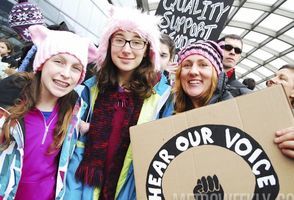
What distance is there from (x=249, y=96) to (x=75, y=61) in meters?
0.80

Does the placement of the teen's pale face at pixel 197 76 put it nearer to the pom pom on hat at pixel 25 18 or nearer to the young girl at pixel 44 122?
the young girl at pixel 44 122

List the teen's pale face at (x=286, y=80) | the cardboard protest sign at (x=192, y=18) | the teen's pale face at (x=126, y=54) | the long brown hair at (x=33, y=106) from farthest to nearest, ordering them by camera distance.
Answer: the cardboard protest sign at (x=192, y=18) < the teen's pale face at (x=286, y=80) < the teen's pale face at (x=126, y=54) < the long brown hair at (x=33, y=106)

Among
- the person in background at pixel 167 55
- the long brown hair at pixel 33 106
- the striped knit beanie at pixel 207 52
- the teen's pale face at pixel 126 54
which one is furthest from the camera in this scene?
the person in background at pixel 167 55

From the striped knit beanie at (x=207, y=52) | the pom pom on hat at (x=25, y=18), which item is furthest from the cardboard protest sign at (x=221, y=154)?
the pom pom on hat at (x=25, y=18)

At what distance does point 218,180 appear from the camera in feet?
3.10

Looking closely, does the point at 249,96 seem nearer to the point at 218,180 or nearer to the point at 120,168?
the point at 218,180

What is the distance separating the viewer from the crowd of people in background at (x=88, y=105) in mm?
1304

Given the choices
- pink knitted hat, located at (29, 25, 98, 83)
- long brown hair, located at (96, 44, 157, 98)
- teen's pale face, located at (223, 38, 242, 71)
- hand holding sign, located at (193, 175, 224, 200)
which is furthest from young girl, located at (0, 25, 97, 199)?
teen's pale face, located at (223, 38, 242, 71)

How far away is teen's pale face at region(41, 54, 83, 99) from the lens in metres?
1.36

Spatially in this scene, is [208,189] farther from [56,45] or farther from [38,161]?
[56,45]

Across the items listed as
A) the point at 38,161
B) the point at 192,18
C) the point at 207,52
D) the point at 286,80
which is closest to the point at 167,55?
the point at 192,18

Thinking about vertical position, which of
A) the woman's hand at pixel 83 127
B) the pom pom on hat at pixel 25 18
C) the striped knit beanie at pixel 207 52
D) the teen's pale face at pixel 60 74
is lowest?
the woman's hand at pixel 83 127

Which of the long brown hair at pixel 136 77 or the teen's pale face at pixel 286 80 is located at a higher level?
the teen's pale face at pixel 286 80

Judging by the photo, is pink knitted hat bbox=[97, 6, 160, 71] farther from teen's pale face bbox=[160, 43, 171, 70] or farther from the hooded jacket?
teen's pale face bbox=[160, 43, 171, 70]
